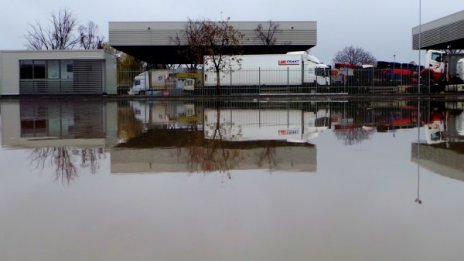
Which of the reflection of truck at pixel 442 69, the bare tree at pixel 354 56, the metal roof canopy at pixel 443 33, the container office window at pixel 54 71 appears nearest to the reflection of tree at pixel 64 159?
the container office window at pixel 54 71

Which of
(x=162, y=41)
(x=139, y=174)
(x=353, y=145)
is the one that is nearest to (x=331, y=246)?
(x=139, y=174)

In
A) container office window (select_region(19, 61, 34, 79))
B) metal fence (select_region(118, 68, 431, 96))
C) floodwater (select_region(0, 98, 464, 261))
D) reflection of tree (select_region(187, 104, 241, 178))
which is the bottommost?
floodwater (select_region(0, 98, 464, 261))

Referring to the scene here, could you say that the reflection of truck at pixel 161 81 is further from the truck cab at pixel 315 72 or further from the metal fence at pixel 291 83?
the truck cab at pixel 315 72

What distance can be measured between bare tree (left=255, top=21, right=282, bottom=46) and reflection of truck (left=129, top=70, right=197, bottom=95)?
9.45 metres

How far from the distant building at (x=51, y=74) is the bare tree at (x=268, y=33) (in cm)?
1514

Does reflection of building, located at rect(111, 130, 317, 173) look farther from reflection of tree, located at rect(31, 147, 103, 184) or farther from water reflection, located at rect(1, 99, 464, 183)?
reflection of tree, located at rect(31, 147, 103, 184)

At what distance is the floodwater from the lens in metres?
4.38

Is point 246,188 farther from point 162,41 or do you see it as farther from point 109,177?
point 162,41

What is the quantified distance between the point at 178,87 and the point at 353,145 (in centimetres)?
3362

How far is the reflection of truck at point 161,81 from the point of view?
141 ft

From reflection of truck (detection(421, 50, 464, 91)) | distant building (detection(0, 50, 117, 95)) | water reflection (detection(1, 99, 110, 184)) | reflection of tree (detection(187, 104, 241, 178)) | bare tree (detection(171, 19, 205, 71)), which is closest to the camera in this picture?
reflection of tree (detection(187, 104, 241, 178))

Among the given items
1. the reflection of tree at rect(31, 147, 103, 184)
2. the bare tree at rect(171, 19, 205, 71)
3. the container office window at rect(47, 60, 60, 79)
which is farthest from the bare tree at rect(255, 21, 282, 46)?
the reflection of tree at rect(31, 147, 103, 184)

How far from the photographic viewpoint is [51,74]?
41.3 metres

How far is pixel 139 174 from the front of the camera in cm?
774
